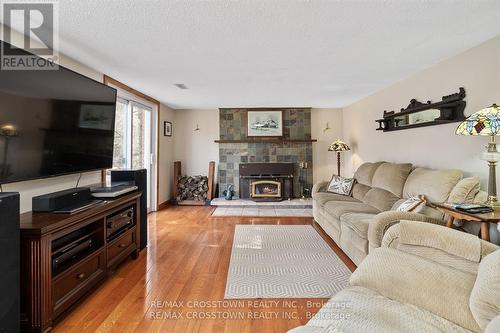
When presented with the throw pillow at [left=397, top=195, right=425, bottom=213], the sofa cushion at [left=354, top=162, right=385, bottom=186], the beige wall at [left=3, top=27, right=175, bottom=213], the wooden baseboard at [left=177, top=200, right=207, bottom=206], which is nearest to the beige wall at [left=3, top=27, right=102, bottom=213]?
the beige wall at [left=3, top=27, right=175, bottom=213]

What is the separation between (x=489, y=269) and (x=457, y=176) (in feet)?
5.45

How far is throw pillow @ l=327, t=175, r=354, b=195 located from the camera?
421 centimetres

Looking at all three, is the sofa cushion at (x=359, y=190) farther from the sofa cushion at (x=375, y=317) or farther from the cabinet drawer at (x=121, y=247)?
the cabinet drawer at (x=121, y=247)

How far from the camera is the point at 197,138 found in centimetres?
627

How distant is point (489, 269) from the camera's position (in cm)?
108

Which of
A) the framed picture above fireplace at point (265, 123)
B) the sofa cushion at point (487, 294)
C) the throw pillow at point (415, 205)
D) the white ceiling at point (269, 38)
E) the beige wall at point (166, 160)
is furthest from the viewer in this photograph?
the framed picture above fireplace at point (265, 123)

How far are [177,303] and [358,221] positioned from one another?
1.85 meters

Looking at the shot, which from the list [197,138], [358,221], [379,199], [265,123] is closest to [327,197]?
[379,199]

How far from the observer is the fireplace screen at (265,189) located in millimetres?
5879

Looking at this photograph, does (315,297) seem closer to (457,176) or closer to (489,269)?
(489,269)

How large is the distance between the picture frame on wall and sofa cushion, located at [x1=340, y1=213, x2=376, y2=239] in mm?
4197

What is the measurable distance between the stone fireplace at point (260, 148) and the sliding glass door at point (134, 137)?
5.31 feet

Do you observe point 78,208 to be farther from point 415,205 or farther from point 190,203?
point 190,203

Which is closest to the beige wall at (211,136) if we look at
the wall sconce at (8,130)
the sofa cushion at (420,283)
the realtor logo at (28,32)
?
the realtor logo at (28,32)
